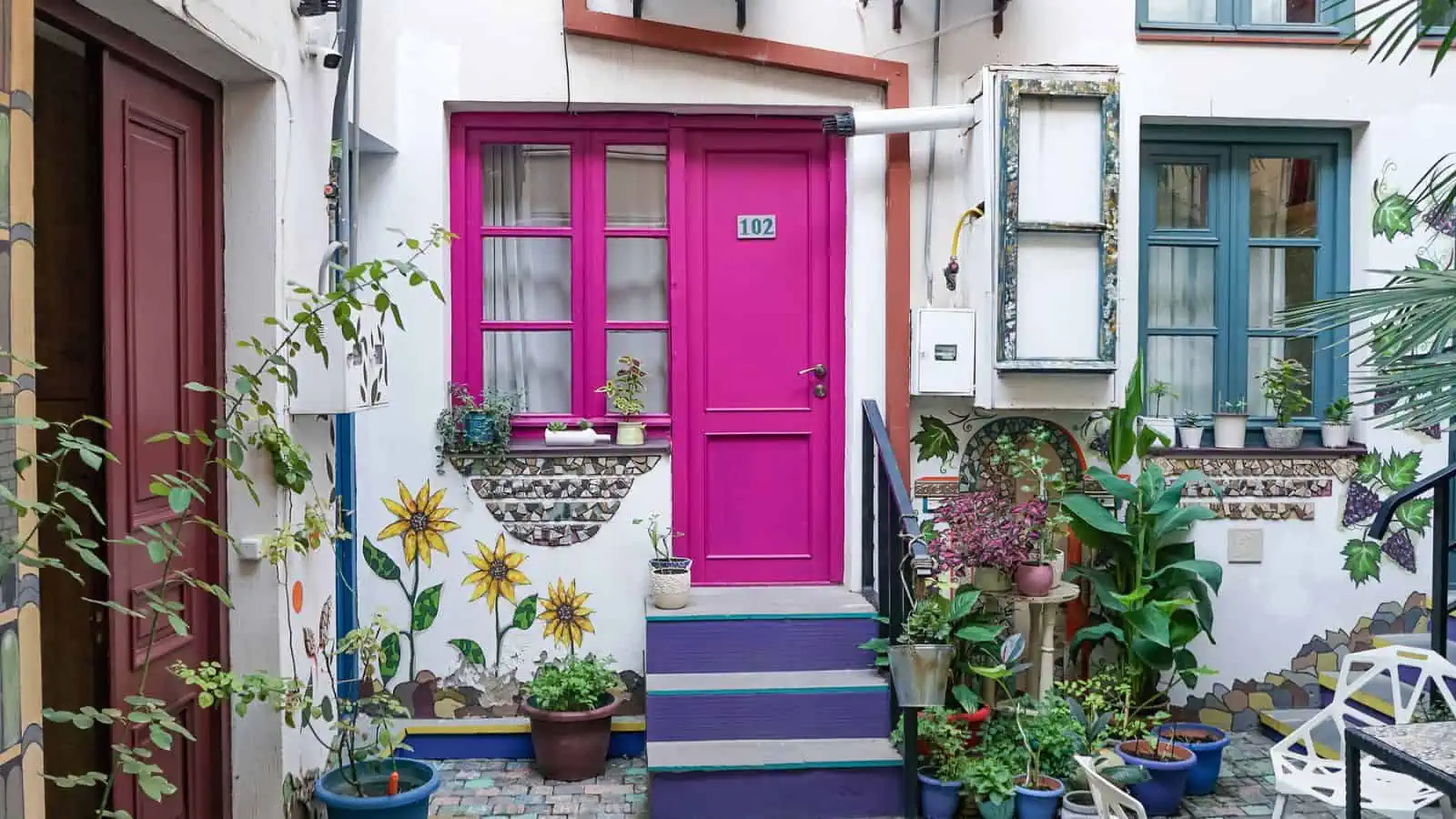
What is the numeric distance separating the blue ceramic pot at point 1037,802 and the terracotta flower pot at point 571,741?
157 centimetres

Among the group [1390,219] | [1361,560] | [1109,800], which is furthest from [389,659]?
[1390,219]

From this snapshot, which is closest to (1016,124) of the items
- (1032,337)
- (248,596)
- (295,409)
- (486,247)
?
(1032,337)

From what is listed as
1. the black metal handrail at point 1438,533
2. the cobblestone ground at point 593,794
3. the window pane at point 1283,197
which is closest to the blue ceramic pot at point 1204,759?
the cobblestone ground at point 593,794

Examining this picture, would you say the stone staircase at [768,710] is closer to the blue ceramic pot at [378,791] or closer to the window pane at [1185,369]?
the blue ceramic pot at [378,791]

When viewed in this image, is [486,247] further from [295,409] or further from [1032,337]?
[1032,337]

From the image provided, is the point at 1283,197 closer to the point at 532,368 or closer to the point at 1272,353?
the point at 1272,353

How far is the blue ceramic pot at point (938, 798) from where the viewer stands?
14.2ft

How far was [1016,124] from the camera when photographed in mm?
4824

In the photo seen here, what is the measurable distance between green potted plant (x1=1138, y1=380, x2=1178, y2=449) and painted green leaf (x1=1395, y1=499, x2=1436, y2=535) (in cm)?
106

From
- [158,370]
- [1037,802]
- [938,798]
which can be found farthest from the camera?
[938,798]

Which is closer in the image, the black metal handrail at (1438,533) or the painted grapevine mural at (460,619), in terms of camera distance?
the black metal handrail at (1438,533)

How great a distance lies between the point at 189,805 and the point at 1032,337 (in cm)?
335

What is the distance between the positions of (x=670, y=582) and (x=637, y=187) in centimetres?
169

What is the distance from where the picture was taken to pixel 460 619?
5.07 metres
